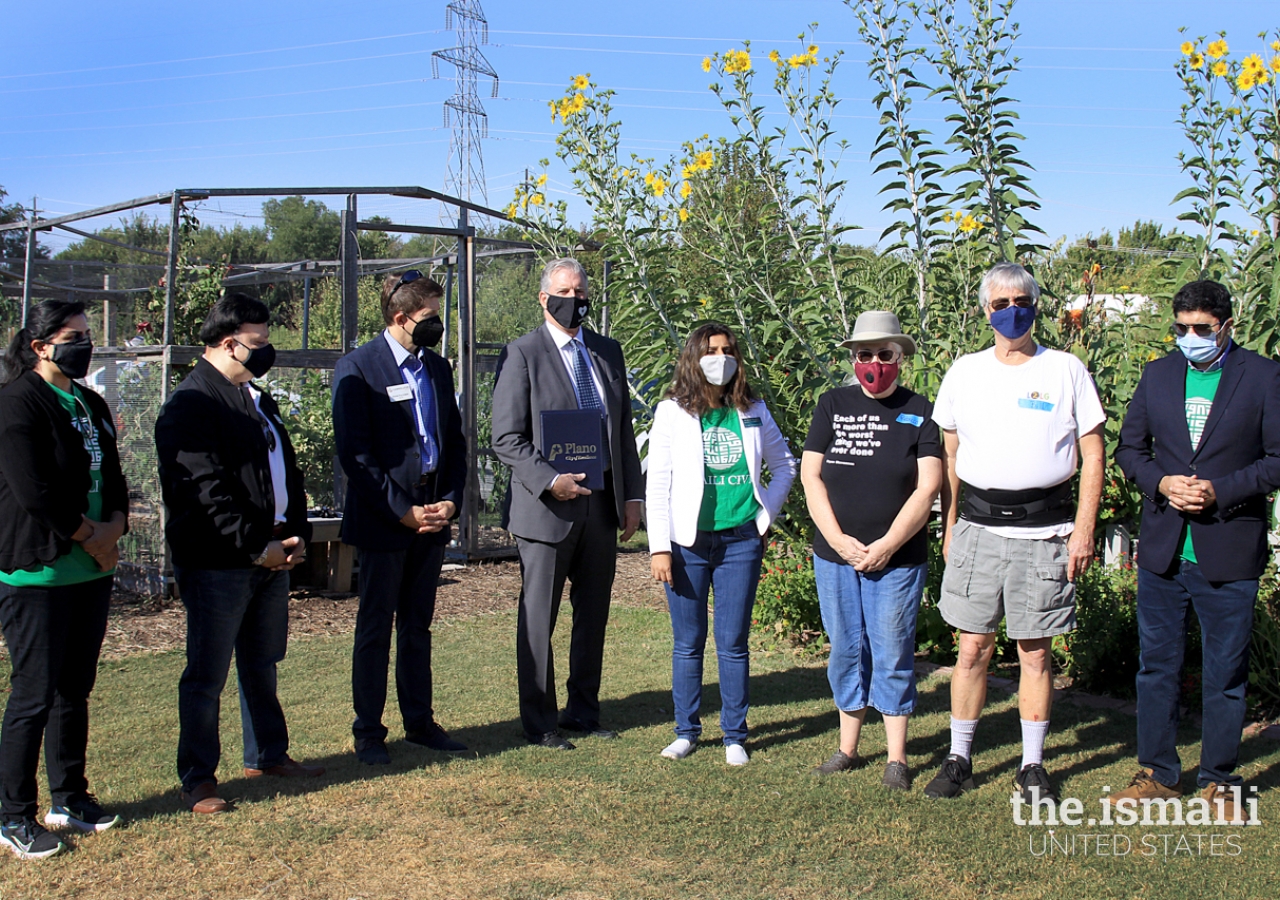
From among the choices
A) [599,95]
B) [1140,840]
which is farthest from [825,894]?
[599,95]

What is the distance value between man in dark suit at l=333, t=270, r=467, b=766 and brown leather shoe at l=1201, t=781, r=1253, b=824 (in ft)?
10.4

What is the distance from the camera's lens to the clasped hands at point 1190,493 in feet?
13.1

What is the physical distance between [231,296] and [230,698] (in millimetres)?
2558

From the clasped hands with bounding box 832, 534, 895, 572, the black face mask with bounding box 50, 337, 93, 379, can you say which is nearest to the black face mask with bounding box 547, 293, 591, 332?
the clasped hands with bounding box 832, 534, 895, 572

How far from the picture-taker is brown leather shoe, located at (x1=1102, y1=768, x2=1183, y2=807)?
418 centimetres

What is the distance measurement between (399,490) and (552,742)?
1.37 m

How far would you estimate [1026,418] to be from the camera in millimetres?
4117

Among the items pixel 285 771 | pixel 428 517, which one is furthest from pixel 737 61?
pixel 285 771

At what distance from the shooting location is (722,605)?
4.76 m

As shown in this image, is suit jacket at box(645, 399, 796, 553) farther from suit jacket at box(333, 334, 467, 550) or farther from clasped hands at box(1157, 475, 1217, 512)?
clasped hands at box(1157, 475, 1217, 512)

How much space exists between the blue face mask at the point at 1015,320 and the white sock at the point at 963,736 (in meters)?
1.59

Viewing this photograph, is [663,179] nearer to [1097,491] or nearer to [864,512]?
[864,512]

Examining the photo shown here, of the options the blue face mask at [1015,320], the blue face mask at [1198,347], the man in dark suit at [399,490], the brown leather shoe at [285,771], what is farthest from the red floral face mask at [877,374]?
the brown leather shoe at [285,771]

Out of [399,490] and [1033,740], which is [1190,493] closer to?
[1033,740]
